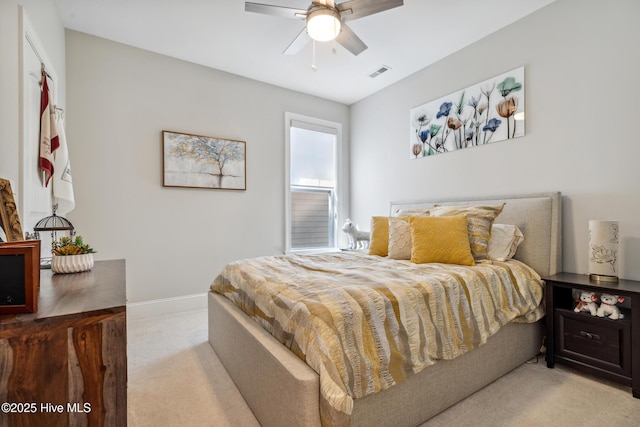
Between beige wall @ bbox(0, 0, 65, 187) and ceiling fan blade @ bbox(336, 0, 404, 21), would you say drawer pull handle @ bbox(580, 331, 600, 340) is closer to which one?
ceiling fan blade @ bbox(336, 0, 404, 21)

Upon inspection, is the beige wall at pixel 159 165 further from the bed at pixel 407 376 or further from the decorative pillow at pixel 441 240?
the decorative pillow at pixel 441 240

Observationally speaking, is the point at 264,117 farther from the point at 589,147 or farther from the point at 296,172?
the point at 589,147

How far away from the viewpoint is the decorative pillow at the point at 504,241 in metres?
2.44

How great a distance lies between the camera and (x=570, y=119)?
2.45 metres

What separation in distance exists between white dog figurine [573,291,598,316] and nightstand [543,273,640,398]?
28 mm

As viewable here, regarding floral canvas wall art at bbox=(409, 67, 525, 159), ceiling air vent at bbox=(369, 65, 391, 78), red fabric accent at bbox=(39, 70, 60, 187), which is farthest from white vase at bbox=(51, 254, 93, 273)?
ceiling air vent at bbox=(369, 65, 391, 78)

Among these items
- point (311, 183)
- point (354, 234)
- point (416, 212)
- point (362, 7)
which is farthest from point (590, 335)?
point (311, 183)

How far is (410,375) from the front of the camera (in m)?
1.43

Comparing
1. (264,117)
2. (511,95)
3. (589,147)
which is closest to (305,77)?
(264,117)

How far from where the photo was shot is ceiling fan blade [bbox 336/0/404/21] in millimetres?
1972

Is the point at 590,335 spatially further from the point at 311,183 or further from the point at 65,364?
the point at 311,183

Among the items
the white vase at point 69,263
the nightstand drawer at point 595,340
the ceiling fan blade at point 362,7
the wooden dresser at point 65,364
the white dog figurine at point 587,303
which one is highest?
the ceiling fan blade at point 362,7

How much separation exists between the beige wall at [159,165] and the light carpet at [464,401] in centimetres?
122

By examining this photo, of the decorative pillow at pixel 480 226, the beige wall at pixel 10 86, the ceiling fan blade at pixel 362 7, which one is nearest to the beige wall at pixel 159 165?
the beige wall at pixel 10 86
